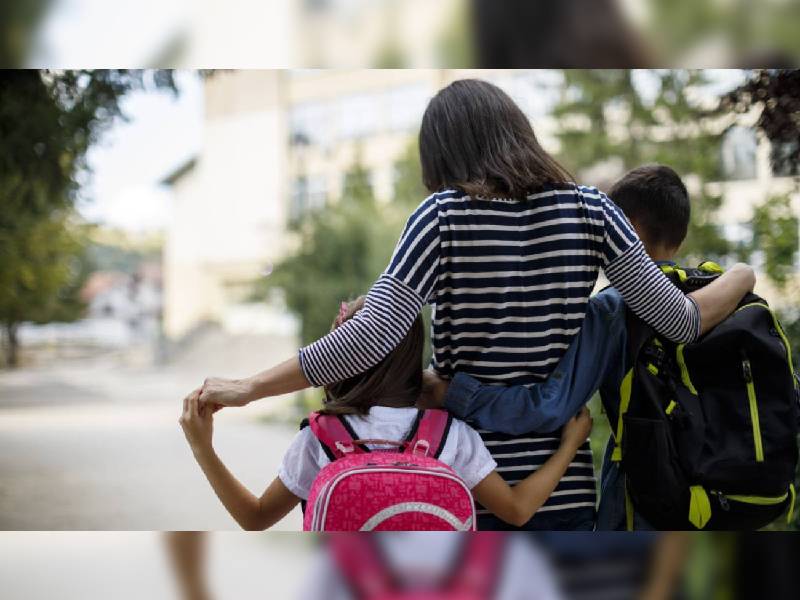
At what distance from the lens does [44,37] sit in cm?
234

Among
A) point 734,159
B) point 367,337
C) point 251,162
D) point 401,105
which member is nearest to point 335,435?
point 367,337

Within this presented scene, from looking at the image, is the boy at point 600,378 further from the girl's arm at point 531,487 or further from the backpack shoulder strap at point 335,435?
the backpack shoulder strap at point 335,435

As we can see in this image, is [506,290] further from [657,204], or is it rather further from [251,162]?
[251,162]

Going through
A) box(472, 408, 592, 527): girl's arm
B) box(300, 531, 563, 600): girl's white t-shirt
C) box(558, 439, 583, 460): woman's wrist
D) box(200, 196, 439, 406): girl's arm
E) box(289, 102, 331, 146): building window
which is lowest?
box(300, 531, 563, 600): girl's white t-shirt

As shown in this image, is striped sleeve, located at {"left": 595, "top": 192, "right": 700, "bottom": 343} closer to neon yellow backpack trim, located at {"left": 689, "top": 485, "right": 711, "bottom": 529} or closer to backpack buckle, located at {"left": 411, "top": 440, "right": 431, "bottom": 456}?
neon yellow backpack trim, located at {"left": 689, "top": 485, "right": 711, "bottom": 529}

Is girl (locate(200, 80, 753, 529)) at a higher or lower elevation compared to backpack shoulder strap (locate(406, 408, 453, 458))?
higher

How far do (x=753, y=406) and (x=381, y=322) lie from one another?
0.82 metres

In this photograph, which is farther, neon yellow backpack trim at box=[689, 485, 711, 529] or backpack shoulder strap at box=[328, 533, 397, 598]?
neon yellow backpack trim at box=[689, 485, 711, 529]

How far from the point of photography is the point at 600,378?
191 cm

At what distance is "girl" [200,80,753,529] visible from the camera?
1773mm

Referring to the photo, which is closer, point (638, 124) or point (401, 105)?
point (638, 124)

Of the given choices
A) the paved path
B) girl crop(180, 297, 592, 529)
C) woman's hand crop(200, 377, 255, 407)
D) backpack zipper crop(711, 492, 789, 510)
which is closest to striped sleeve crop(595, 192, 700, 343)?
girl crop(180, 297, 592, 529)

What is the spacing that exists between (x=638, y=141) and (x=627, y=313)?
10.1 meters

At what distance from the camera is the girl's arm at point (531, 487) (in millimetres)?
1822
